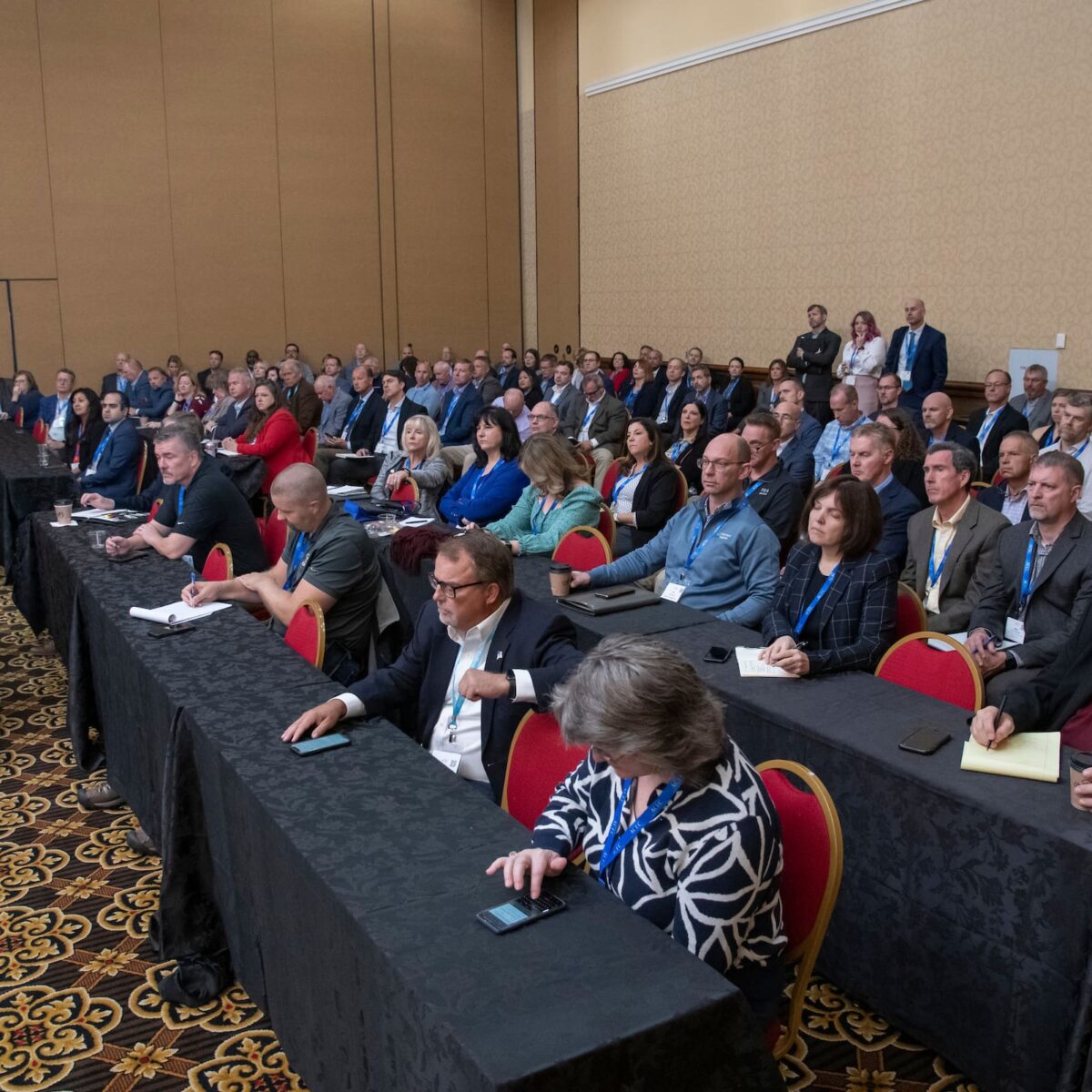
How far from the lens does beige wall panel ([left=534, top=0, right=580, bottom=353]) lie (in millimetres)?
15734

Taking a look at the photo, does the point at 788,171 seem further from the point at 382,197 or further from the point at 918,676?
the point at 918,676

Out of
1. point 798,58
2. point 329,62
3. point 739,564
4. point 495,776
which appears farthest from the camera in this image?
point 329,62

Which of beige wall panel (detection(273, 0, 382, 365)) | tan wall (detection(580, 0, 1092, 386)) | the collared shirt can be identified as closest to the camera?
the collared shirt

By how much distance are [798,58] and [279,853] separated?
11.9m

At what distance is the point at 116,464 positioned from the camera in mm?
6922

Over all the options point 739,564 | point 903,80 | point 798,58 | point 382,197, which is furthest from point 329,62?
point 739,564

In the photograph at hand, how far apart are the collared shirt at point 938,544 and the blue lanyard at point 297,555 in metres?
2.47

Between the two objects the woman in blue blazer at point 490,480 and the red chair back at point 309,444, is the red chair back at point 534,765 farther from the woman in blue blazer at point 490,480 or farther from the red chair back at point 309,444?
the red chair back at point 309,444

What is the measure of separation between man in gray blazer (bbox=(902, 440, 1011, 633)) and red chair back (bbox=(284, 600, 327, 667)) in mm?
2375

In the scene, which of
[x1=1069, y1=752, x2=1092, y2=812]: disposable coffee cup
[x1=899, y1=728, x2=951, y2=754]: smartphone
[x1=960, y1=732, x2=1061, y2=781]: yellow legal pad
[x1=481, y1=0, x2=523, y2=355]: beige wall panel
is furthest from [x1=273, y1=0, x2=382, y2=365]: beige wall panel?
[x1=1069, y1=752, x2=1092, y2=812]: disposable coffee cup

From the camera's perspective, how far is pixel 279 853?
2143 millimetres

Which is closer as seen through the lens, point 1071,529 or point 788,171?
point 1071,529

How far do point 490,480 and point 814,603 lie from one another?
108 inches

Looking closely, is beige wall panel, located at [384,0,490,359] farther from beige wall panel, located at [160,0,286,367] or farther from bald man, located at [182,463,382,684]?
bald man, located at [182,463,382,684]
